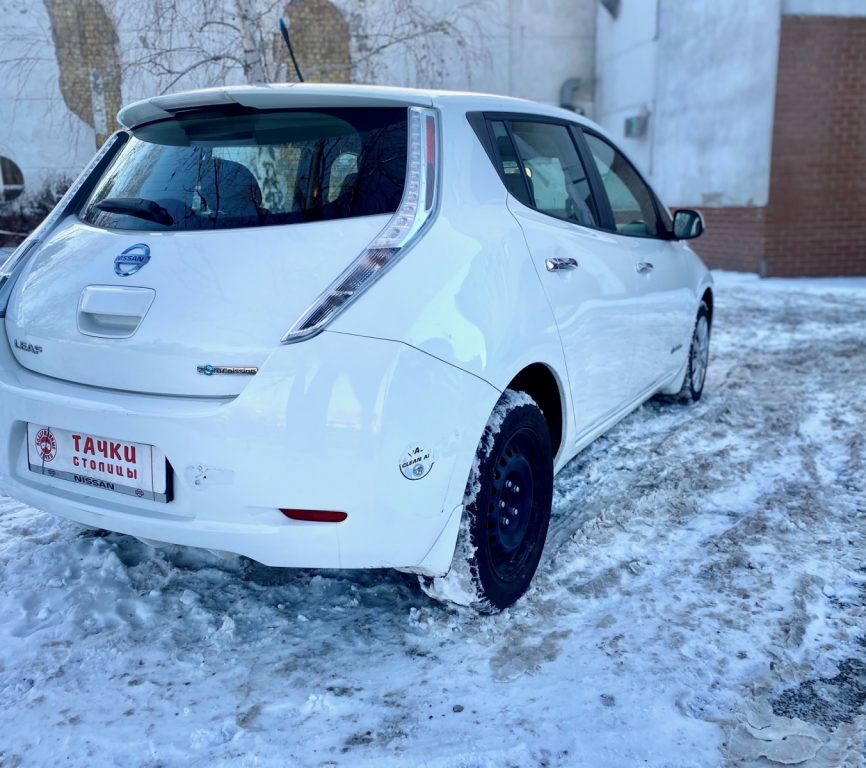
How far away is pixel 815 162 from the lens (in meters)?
11.1

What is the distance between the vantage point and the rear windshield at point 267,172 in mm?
2305

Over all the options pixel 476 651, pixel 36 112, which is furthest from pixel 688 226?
pixel 36 112

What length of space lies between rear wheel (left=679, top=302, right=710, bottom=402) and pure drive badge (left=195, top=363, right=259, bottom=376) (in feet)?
12.0

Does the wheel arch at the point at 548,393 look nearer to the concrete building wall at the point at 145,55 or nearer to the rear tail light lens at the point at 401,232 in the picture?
the rear tail light lens at the point at 401,232

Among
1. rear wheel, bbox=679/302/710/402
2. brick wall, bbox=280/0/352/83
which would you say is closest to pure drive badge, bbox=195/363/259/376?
rear wheel, bbox=679/302/710/402

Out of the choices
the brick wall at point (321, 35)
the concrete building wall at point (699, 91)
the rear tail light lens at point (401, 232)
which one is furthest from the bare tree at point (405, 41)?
the rear tail light lens at point (401, 232)

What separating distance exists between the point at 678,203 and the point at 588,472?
Answer: 34.3 ft

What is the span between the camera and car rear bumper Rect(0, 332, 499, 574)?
2041mm

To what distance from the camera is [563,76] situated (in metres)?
15.9

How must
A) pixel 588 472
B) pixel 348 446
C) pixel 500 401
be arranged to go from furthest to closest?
1. pixel 588 472
2. pixel 500 401
3. pixel 348 446

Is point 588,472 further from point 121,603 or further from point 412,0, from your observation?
point 412,0

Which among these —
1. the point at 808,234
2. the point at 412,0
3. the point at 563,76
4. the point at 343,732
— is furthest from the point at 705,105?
the point at 343,732

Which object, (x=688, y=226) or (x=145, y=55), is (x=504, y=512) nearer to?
(x=688, y=226)

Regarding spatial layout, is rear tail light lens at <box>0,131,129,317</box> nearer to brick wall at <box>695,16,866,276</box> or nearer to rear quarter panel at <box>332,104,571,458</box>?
rear quarter panel at <box>332,104,571,458</box>
